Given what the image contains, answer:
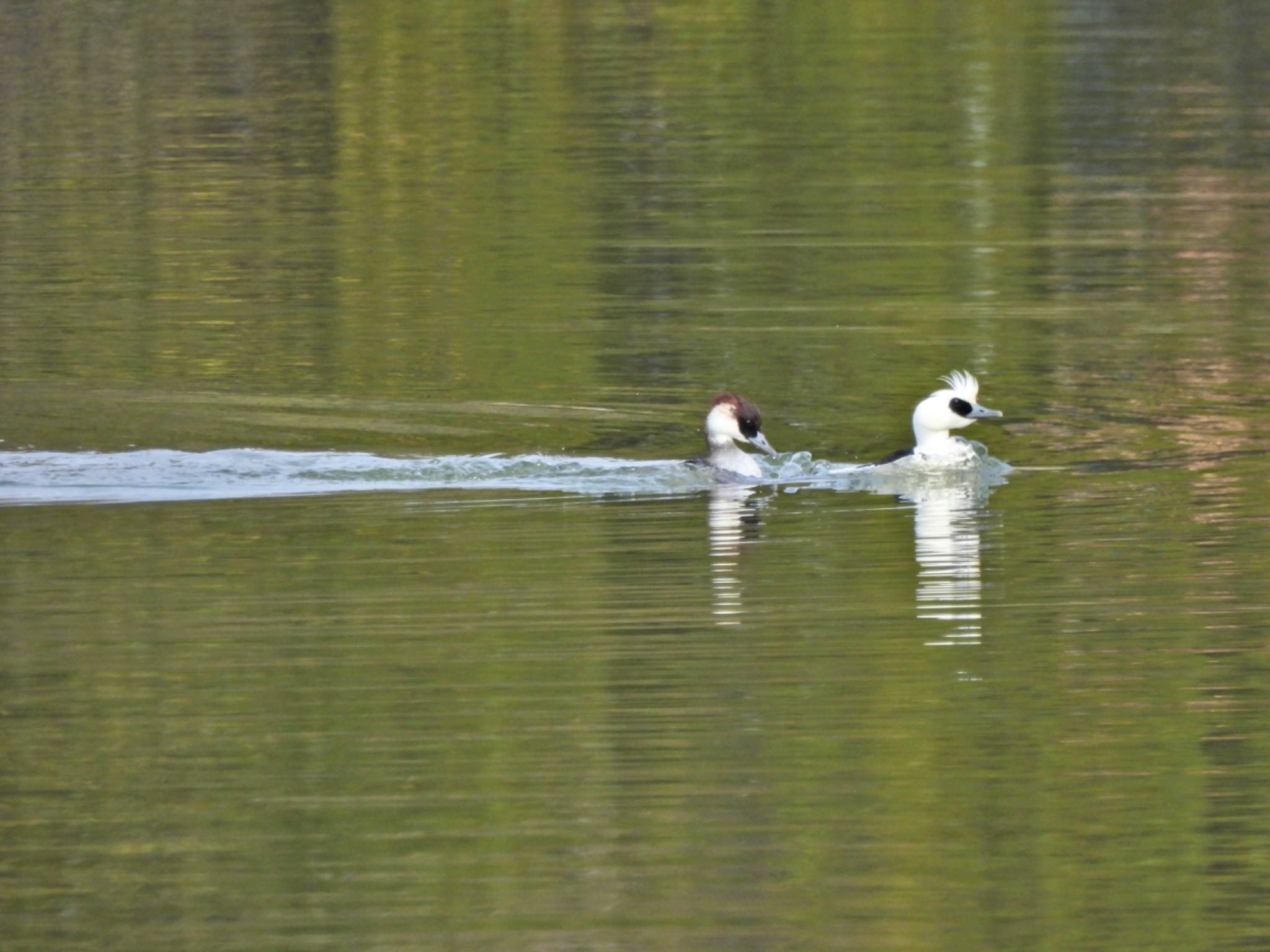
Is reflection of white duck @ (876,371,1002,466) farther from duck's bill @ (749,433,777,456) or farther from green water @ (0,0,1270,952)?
duck's bill @ (749,433,777,456)

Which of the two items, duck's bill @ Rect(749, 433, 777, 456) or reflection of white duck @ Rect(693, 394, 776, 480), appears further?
duck's bill @ Rect(749, 433, 777, 456)

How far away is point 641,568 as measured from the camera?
39.8 ft

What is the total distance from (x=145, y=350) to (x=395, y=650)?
9046 millimetres

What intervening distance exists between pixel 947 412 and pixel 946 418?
39 millimetres

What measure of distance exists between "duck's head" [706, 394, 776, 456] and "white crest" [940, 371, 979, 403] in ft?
3.86

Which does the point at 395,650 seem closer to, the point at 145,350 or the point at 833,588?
the point at 833,588

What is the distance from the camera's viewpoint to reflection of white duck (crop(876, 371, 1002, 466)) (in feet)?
50.3

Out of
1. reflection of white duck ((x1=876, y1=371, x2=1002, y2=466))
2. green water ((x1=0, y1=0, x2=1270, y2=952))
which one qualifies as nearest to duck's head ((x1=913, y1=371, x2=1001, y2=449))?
reflection of white duck ((x1=876, y1=371, x2=1002, y2=466))

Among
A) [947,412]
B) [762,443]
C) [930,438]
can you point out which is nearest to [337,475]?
[762,443]

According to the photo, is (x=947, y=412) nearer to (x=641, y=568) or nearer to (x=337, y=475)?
(x=337, y=475)

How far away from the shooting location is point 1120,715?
9414mm

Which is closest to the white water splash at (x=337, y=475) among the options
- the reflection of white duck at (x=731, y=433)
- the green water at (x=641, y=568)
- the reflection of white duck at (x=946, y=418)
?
the reflection of white duck at (x=731, y=433)

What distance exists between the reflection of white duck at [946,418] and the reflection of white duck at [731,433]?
2.38ft

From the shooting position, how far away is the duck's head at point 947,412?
1545 cm
